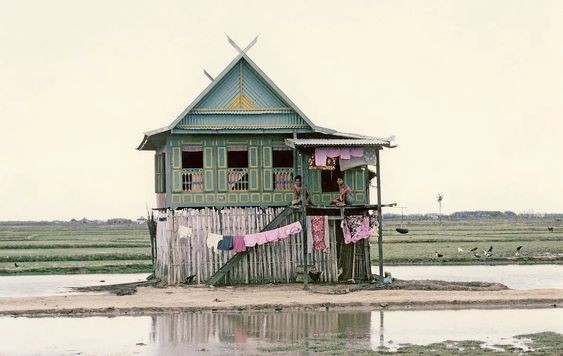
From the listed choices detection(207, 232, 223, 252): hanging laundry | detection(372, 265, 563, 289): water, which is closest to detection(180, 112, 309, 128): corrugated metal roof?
detection(207, 232, 223, 252): hanging laundry

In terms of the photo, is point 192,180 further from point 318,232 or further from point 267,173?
point 318,232

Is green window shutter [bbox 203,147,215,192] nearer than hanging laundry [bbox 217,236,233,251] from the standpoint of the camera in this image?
No

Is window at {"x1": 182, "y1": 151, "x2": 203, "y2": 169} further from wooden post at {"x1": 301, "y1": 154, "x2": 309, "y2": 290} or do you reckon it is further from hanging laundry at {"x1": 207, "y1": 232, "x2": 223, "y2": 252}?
wooden post at {"x1": 301, "y1": 154, "x2": 309, "y2": 290}

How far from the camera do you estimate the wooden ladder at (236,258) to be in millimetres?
32531

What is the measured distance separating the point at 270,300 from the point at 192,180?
20.2ft

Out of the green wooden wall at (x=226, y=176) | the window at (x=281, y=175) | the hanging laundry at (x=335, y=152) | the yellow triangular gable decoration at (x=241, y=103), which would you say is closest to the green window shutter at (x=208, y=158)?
the green wooden wall at (x=226, y=176)

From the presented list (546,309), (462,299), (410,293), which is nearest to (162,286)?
(410,293)

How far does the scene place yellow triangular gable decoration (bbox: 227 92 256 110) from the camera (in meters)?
33.2

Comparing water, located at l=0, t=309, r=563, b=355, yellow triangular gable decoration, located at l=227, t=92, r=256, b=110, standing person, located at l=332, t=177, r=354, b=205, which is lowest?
water, located at l=0, t=309, r=563, b=355

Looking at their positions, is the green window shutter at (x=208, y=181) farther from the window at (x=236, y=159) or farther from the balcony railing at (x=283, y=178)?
the balcony railing at (x=283, y=178)

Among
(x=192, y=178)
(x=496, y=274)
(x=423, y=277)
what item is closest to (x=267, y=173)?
(x=192, y=178)

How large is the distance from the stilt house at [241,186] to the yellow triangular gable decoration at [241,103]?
31mm

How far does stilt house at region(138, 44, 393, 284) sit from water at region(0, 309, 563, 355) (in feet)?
20.8

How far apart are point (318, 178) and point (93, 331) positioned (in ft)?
40.1
